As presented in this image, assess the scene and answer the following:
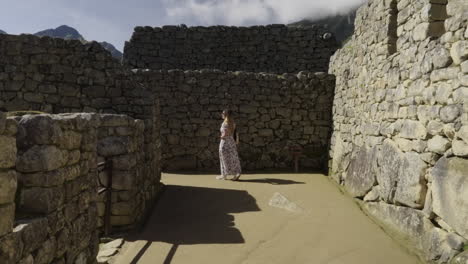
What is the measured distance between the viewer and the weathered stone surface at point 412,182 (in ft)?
15.2

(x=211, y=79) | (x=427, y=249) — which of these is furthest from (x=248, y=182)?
(x=427, y=249)

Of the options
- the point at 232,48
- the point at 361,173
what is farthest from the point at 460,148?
the point at 232,48

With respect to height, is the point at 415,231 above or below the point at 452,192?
below

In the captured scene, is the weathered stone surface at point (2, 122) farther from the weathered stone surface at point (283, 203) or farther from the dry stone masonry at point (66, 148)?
the weathered stone surface at point (283, 203)

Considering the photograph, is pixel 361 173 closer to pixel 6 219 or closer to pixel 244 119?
pixel 244 119

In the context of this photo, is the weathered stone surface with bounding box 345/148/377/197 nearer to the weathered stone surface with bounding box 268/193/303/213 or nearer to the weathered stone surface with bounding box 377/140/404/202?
the weathered stone surface with bounding box 377/140/404/202

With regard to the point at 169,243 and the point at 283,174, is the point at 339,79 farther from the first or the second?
the point at 169,243

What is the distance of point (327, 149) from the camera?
10.3 metres

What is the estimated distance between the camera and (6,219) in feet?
6.88

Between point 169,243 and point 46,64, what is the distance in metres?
4.94

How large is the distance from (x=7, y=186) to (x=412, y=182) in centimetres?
445

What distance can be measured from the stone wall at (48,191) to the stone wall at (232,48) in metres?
10.1

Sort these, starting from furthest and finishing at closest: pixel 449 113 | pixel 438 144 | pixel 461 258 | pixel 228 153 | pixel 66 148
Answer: pixel 228 153
pixel 438 144
pixel 449 113
pixel 461 258
pixel 66 148

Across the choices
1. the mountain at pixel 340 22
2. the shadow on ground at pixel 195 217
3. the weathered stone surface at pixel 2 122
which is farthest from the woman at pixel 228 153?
the mountain at pixel 340 22
